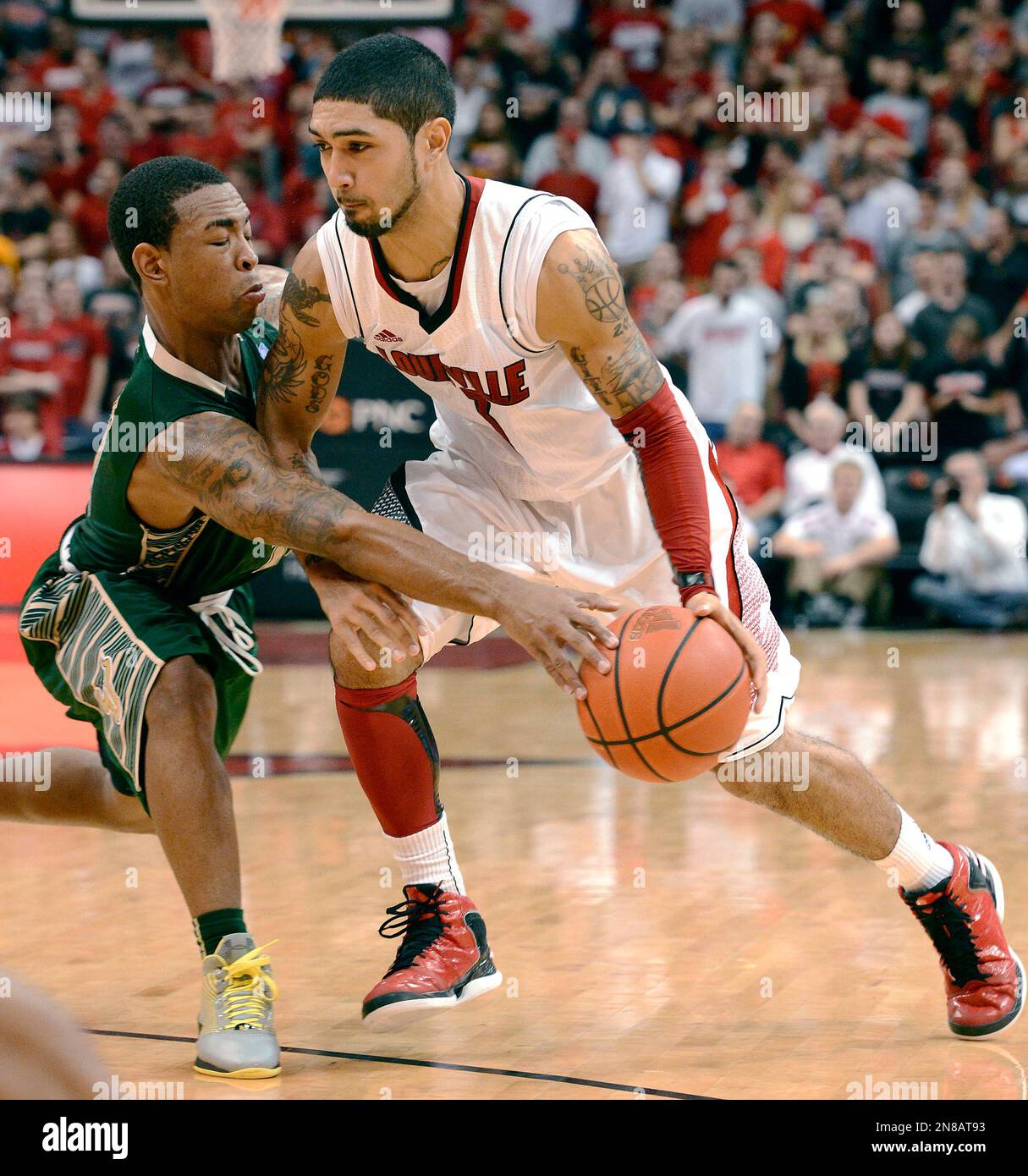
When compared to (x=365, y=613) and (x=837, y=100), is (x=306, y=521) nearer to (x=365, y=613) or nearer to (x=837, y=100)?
(x=365, y=613)

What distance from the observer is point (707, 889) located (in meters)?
4.83

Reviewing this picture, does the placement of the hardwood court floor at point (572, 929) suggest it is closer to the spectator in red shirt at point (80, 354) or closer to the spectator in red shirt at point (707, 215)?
the spectator in red shirt at point (80, 354)

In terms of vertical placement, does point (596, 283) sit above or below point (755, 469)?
above

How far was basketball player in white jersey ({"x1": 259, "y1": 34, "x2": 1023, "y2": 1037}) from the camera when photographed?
3494 millimetres

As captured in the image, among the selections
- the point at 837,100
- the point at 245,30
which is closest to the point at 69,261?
the point at 245,30

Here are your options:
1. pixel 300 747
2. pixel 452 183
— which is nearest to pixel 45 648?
pixel 452 183

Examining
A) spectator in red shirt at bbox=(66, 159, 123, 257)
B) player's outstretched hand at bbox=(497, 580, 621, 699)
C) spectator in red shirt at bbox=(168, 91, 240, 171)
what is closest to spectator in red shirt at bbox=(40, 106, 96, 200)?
spectator in red shirt at bbox=(66, 159, 123, 257)

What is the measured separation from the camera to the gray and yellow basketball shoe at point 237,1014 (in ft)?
11.1

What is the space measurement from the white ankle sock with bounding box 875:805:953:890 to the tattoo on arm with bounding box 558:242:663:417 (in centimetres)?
110

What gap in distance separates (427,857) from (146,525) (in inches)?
37.7

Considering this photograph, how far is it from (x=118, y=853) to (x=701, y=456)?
2.60 m

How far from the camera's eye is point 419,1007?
364 centimetres

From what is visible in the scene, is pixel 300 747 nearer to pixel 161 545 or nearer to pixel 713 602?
pixel 161 545

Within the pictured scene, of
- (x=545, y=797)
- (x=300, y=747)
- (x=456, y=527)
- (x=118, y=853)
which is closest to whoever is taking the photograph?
(x=456, y=527)
